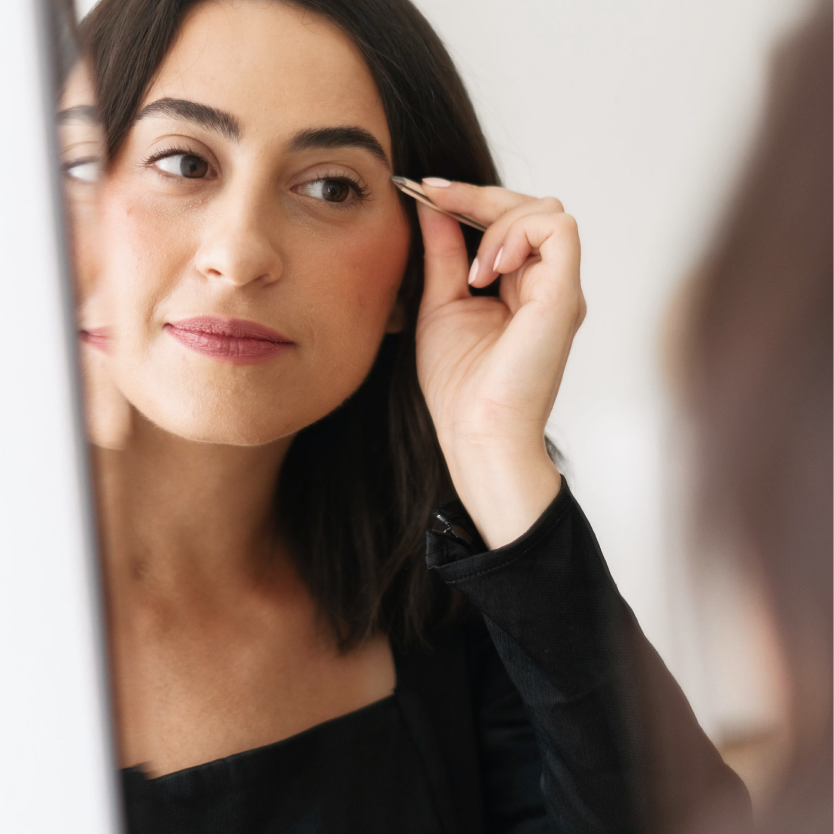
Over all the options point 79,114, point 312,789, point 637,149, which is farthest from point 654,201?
point 312,789

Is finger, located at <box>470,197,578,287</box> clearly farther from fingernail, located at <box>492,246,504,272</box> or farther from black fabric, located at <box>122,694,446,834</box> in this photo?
black fabric, located at <box>122,694,446,834</box>

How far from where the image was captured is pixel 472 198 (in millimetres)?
567

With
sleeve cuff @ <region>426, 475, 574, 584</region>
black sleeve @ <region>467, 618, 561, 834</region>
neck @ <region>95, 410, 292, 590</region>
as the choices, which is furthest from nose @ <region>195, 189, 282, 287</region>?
black sleeve @ <region>467, 618, 561, 834</region>

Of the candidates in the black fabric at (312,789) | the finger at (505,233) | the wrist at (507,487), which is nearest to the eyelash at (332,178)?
the finger at (505,233)

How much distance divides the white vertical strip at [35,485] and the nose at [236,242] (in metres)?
0.17

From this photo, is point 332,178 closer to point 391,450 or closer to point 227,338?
point 227,338

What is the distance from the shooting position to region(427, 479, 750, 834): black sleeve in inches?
18.6

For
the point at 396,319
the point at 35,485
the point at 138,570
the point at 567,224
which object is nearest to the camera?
the point at 35,485

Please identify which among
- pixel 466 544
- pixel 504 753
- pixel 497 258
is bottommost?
pixel 504 753

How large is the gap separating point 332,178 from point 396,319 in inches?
6.3

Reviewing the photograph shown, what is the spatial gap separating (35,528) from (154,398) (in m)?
0.19

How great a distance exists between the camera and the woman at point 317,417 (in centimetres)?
45

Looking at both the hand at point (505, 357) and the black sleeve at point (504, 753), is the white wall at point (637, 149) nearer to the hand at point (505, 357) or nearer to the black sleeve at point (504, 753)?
the hand at point (505, 357)

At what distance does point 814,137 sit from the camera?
19.2 inches
